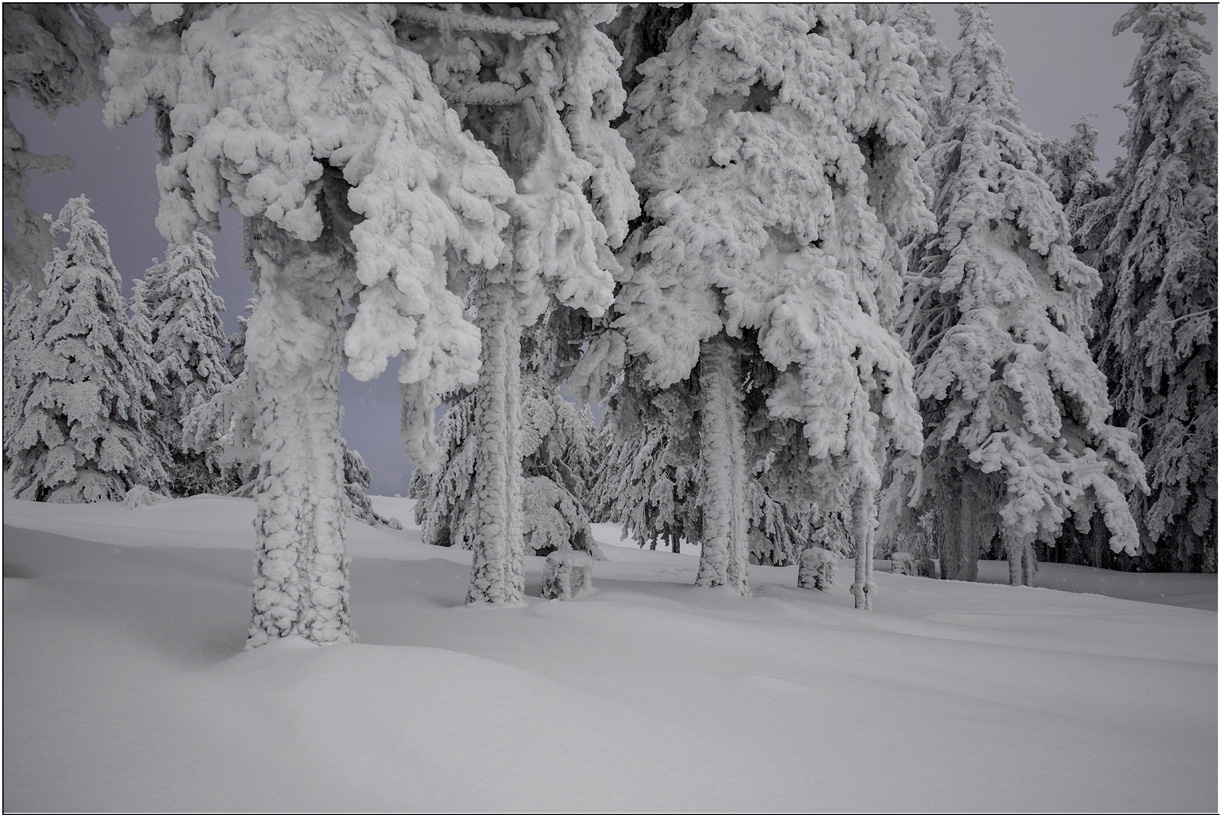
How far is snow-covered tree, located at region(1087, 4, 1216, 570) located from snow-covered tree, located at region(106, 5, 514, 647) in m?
18.0

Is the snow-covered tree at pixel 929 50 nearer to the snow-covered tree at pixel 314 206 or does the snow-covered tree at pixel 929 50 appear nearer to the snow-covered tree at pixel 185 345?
the snow-covered tree at pixel 314 206

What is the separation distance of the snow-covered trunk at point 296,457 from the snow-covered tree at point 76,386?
16.6m

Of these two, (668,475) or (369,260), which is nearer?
(369,260)

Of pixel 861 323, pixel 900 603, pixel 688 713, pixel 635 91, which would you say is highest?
pixel 635 91

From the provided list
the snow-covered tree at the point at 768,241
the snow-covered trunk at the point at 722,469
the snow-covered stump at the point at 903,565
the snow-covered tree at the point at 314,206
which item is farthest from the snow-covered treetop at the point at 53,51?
the snow-covered stump at the point at 903,565

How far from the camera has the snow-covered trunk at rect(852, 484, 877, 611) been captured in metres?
9.71

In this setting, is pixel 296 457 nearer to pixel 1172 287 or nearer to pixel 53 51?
pixel 53 51

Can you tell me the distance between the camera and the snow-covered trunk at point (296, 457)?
4777 millimetres

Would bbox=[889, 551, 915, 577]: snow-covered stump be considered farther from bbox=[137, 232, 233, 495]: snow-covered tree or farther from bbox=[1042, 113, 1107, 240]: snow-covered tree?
bbox=[137, 232, 233, 495]: snow-covered tree

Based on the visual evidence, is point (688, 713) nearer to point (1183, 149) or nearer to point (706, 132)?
point (706, 132)

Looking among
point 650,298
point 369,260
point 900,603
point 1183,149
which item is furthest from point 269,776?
point 1183,149

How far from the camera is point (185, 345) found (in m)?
23.5

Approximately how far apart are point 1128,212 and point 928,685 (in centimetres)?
1863

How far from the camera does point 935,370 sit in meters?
14.7
